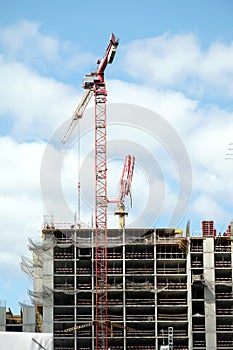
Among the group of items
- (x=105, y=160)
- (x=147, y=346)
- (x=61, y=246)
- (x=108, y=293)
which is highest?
(x=105, y=160)

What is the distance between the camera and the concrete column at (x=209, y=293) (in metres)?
142

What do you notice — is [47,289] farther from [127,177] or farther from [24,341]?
[24,341]

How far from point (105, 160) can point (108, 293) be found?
26758 mm

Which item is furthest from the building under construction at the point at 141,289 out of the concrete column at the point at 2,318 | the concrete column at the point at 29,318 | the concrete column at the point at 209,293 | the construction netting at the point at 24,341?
the construction netting at the point at 24,341

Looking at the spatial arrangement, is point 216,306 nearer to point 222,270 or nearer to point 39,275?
point 222,270

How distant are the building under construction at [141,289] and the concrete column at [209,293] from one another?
189 millimetres

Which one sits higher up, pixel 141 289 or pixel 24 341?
pixel 141 289

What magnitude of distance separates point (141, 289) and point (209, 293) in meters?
13.3

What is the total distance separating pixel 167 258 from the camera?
14962 centimetres

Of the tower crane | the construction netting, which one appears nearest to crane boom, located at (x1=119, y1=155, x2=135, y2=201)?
the tower crane

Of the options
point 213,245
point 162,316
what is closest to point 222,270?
point 213,245

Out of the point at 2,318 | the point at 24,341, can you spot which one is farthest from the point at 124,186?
the point at 24,341

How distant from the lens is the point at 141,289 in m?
147

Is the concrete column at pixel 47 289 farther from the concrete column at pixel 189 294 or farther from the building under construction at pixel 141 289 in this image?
the concrete column at pixel 189 294
